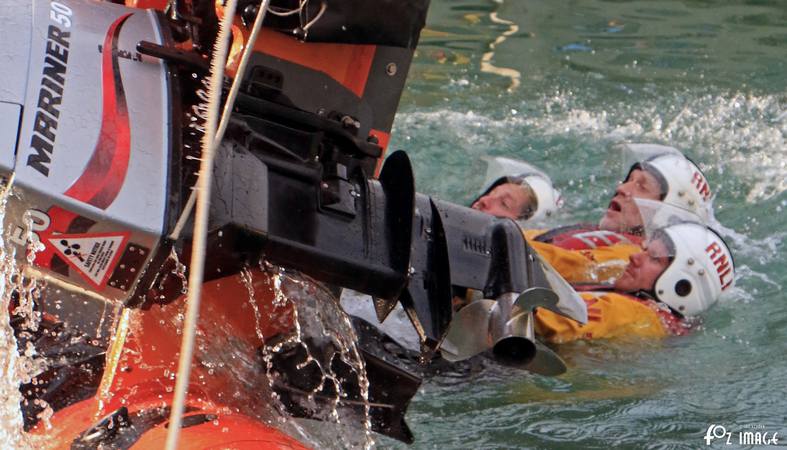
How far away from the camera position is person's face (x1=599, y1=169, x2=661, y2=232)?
5.70 meters

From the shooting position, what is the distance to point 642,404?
157 inches

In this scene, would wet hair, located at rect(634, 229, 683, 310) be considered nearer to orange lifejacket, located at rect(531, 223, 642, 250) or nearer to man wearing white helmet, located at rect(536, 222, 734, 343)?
man wearing white helmet, located at rect(536, 222, 734, 343)

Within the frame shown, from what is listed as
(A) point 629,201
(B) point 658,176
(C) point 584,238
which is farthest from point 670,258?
(B) point 658,176

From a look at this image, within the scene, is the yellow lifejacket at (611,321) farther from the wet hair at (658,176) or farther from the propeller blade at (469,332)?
the propeller blade at (469,332)

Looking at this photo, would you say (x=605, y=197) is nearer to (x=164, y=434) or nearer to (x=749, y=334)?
(x=749, y=334)

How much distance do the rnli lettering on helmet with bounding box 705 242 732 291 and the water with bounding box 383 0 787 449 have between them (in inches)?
4.2

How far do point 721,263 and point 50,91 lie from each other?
388cm

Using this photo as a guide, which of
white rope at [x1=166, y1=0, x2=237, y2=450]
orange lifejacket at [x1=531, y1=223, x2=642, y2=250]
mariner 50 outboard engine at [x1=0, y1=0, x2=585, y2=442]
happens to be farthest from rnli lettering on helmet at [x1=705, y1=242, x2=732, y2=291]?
white rope at [x1=166, y1=0, x2=237, y2=450]

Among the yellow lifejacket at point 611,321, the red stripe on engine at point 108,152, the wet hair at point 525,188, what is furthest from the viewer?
the wet hair at point 525,188

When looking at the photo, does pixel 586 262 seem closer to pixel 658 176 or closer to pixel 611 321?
pixel 611 321

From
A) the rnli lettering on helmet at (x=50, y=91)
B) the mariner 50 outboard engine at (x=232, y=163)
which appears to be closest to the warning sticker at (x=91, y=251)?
the mariner 50 outboard engine at (x=232, y=163)

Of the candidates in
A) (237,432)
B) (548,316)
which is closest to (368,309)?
(548,316)

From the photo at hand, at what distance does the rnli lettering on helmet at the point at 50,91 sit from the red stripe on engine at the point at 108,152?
2.7 inches

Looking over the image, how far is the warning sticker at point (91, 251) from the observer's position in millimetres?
1918
